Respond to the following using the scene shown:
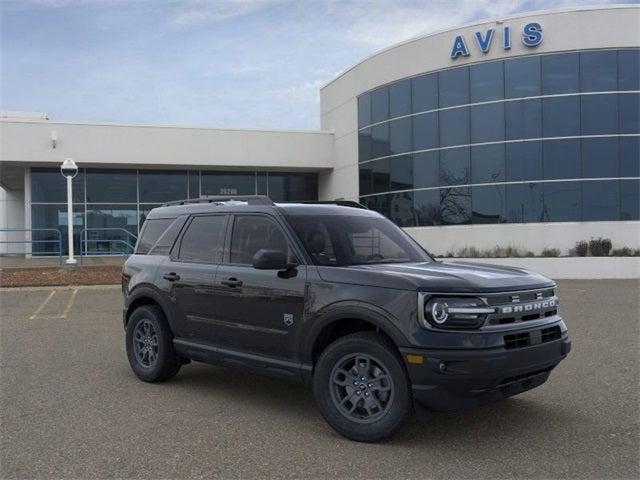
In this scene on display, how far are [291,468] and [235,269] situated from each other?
6.96ft

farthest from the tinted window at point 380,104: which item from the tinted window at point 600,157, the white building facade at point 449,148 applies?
the tinted window at point 600,157

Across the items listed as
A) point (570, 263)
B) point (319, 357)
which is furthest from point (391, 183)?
point (319, 357)

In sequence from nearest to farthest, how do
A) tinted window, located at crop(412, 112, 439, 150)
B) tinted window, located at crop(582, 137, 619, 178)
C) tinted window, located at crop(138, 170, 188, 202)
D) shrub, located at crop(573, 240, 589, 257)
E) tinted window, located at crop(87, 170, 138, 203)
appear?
shrub, located at crop(573, 240, 589, 257) → tinted window, located at crop(582, 137, 619, 178) → tinted window, located at crop(412, 112, 439, 150) → tinted window, located at crop(87, 170, 138, 203) → tinted window, located at crop(138, 170, 188, 202)

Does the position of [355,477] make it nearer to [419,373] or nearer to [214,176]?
[419,373]

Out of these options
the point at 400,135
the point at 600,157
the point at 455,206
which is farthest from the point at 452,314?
the point at 400,135

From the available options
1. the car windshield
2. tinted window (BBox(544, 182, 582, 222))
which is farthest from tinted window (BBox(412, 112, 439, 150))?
the car windshield

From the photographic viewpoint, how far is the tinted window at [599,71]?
22.9 m

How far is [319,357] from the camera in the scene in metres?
5.12

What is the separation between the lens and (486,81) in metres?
24.3

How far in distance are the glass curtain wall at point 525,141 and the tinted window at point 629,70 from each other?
0.04 m

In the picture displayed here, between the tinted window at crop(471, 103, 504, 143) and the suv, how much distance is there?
18.9m

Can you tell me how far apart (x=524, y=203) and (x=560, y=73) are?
192 inches

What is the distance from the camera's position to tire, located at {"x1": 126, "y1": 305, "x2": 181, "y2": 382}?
259 inches

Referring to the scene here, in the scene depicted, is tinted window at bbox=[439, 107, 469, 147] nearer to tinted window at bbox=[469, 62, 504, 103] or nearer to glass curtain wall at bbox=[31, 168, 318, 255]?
tinted window at bbox=[469, 62, 504, 103]
